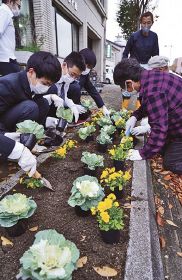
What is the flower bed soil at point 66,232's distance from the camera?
4.59 feet

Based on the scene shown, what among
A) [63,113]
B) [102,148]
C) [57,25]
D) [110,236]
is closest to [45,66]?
[63,113]

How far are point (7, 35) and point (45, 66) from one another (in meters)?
1.56

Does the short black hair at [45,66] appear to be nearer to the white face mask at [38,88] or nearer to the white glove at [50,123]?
the white face mask at [38,88]

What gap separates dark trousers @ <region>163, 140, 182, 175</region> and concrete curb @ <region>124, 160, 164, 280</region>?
829mm

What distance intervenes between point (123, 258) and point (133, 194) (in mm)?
698

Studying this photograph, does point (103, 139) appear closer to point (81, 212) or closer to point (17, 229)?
point (81, 212)

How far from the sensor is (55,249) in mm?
1159

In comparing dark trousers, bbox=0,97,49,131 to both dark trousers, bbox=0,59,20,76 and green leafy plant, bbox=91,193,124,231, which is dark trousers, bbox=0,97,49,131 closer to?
dark trousers, bbox=0,59,20,76

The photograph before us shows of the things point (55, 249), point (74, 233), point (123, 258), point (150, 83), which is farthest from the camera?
point (150, 83)

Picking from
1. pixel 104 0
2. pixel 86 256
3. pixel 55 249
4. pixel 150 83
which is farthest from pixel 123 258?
pixel 104 0

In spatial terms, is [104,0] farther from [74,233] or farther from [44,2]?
[74,233]

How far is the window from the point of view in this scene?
9483 mm

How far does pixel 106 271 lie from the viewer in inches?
53.7

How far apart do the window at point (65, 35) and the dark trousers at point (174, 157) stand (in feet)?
25.4
